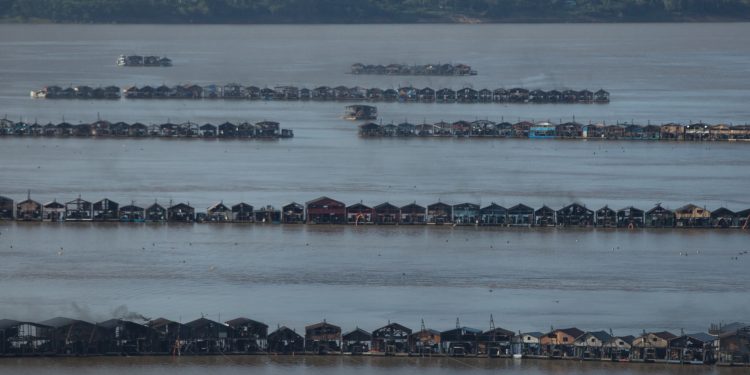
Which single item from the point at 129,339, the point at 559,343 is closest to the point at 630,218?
the point at 559,343

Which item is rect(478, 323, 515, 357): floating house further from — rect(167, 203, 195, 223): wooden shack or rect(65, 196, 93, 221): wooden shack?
rect(65, 196, 93, 221): wooden shack

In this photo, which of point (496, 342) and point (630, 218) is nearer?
point (496, 342)

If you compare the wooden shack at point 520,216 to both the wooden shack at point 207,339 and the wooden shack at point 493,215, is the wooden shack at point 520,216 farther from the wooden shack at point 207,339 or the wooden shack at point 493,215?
the wooden shack at point 207,339

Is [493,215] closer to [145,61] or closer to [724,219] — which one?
[724,219]

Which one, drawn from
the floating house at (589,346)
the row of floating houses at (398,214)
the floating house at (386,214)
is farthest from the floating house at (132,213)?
the floating house at (589,346)
